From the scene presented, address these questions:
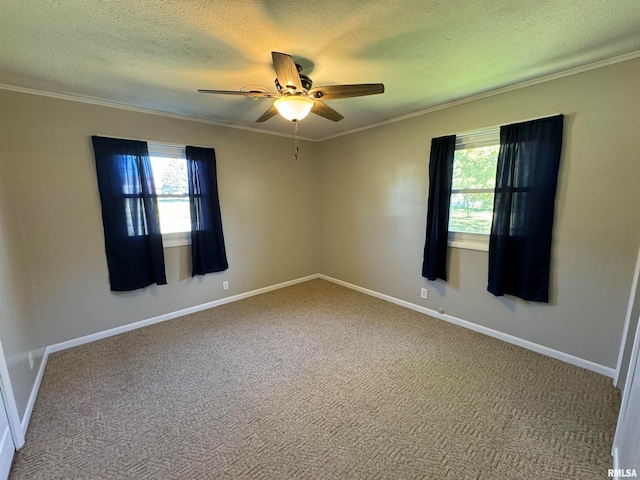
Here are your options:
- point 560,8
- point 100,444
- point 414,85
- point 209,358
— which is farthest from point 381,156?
point 100,444

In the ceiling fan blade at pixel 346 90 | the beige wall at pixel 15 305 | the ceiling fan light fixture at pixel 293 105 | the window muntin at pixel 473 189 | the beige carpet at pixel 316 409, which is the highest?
the ceiling fan blade at pixel 346 90

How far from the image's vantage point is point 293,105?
1880 mm

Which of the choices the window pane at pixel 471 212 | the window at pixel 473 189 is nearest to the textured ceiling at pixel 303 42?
the window at pixel 473 189

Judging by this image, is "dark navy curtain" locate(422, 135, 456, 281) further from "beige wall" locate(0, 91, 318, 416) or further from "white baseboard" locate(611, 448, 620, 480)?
"beige wall" locate(0, 91, 318, 416)

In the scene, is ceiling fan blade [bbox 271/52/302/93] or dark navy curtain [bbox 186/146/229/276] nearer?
ceiling fan blade [bbox 271/52/302/93]

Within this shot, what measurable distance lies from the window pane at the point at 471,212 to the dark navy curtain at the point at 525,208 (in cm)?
16

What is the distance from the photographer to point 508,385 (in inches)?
81.7

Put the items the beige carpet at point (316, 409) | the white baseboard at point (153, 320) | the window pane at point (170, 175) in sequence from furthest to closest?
the window pane at point (170, 175)
the white baseboard at point (153, 320)
the beige carpet at point (316, 409)

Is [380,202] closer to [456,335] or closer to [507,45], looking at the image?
[456,335]

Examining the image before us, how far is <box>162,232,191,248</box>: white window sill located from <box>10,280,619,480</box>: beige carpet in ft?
3.49

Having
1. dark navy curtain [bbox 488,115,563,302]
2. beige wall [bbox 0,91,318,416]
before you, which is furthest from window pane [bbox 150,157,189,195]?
dark navy curtain [bbox 488,115,563,302]

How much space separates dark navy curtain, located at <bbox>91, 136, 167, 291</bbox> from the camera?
2719mm

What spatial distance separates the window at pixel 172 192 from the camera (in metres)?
3.10

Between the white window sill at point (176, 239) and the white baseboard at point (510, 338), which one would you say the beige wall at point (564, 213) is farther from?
the white window sill at point (176, 239)
